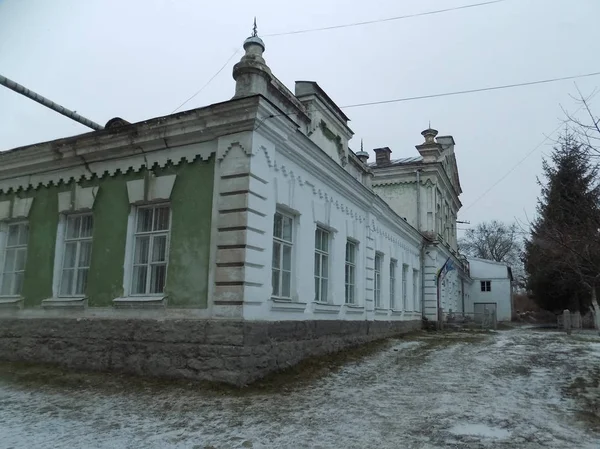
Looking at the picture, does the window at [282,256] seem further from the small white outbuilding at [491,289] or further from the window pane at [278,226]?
the small white outbuilding at [491,289]

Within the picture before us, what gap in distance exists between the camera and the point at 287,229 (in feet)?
34.3

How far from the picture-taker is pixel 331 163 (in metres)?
11.9

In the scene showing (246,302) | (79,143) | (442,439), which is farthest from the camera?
(79,143)

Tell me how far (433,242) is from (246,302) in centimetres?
1687

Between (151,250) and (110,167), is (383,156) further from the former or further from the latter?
(151,250)

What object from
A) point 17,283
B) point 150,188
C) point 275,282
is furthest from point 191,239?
point 17,283

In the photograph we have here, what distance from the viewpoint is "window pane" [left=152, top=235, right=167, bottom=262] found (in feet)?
31.4

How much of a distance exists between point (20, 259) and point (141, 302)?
14.3 ft

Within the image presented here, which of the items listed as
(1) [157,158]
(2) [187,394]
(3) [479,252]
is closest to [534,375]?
(2) [187,394]

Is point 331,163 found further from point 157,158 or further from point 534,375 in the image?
point 534,375

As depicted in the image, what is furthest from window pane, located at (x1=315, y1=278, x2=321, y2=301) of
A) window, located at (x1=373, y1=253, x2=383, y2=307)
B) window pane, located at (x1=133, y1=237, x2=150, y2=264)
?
window, located at (x1=373, y1=253, x2=383, y2=307)

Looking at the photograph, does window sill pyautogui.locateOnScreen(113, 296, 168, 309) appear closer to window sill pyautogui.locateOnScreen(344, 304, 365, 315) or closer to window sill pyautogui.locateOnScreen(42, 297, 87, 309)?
window sill pyautogui.locateOnScreen(42, 297, 87, 309)

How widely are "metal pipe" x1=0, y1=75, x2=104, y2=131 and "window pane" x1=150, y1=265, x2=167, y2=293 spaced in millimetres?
3688

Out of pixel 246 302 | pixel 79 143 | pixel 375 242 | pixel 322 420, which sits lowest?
pixel 322 420
